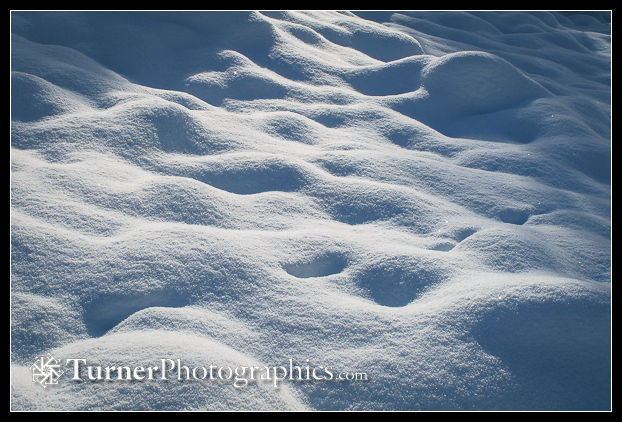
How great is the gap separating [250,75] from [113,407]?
5.06 ft

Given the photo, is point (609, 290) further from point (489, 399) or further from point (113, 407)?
point (113, 407)

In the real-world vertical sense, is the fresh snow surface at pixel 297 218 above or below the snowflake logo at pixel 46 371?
above

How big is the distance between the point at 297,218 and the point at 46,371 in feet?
2.35

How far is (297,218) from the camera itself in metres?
1.40

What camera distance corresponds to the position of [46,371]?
93 cm

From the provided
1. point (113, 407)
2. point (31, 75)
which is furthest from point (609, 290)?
point (31, 75)

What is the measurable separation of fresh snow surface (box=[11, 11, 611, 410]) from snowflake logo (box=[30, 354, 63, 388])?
0.02 metres

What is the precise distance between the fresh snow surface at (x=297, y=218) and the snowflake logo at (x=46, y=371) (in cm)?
2

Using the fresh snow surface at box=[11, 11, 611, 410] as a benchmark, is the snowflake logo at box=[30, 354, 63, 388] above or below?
below

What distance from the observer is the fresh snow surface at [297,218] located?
981mm

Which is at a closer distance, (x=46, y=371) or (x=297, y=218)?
(x=46, y=371)

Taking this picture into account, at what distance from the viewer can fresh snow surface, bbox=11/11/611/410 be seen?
981mm

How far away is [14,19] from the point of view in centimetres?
208

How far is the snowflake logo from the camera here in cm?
91
